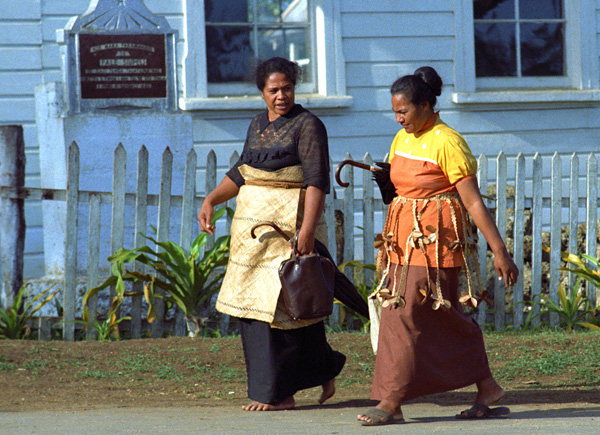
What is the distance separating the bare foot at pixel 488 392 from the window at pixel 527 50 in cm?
483

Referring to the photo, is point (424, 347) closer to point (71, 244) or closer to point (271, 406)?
point (271, 406)

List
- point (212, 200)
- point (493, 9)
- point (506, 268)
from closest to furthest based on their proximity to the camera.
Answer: point (506, 268), point (212, 200), point (493, 9)

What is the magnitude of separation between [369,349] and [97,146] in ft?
9.85

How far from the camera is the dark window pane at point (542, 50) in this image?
8508 millimetres

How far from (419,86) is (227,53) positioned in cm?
458

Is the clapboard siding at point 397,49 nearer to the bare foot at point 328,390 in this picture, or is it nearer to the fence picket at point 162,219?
the fence picket at point 162,219

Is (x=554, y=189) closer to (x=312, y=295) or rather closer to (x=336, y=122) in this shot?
(x=336, y=122)

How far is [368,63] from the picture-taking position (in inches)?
315

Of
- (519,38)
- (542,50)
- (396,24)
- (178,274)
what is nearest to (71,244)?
(178,274)

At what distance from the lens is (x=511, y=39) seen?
845 centimetres

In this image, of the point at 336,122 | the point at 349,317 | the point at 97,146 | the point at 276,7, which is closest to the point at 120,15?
the point at 97,146

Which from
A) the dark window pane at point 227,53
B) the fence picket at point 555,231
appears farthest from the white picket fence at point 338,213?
the dark window pane at point 227,53

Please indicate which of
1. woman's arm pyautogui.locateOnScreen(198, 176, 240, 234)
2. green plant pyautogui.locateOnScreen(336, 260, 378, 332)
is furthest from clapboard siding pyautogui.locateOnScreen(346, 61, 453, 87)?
woman's arm pyautogui.locateOnScreen(198, 176, 240, 234)

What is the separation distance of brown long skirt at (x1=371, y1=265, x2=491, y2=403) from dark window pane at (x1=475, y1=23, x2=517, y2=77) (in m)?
5.12
